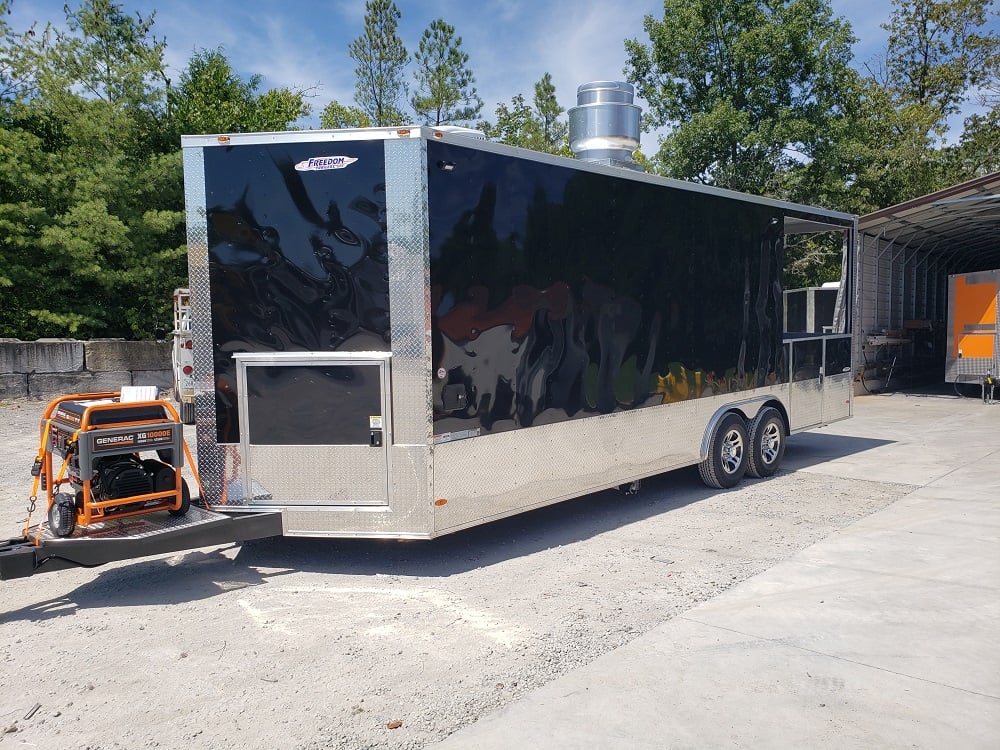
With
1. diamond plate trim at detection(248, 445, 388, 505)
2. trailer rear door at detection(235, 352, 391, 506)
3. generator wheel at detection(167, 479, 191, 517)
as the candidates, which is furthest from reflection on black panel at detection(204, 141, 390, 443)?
generator wheel at detection(167, 479, 191, 517)

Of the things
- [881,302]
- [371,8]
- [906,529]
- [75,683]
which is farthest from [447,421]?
[371,8]

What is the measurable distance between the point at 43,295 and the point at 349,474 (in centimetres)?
1321

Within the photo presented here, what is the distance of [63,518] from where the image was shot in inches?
181

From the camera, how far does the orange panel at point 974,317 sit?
631 inches

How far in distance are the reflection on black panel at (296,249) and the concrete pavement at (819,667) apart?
259cm

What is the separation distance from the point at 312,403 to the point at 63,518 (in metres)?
1.59

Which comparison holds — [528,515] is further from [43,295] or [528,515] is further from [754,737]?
[43,295]

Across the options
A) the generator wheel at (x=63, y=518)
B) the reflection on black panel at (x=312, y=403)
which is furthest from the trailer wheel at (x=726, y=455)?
the generator wheel at (x=63, y=518)

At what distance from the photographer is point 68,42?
17594 mm

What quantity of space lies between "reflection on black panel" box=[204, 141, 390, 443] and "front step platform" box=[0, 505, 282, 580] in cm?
89

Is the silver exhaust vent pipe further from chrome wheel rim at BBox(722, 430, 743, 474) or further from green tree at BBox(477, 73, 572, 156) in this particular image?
green tree at BBox(477, 73, 572, 156)

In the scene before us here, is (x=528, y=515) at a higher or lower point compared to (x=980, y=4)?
lower

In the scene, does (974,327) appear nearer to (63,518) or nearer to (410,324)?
(410,324)

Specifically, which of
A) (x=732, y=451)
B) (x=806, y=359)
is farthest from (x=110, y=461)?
(x=806, y=359)
